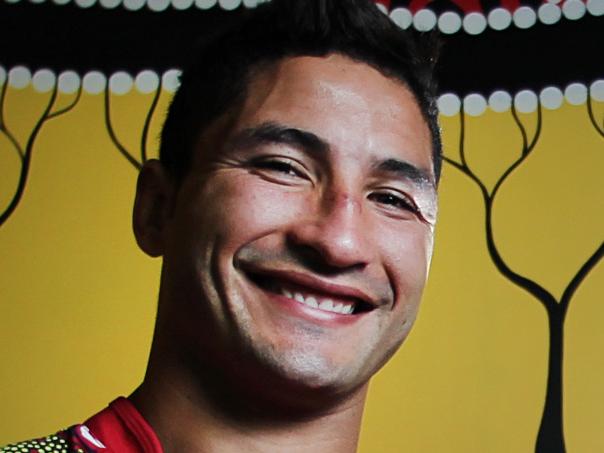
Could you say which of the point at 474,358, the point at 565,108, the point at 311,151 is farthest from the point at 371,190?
the point at 565,108

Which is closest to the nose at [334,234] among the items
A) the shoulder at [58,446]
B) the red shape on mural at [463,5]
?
the shoulder at [58,446]

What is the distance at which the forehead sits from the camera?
2.84 ft

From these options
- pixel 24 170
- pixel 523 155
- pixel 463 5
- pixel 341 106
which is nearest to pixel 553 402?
pixel 523 155

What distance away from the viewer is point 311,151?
0.86 metres

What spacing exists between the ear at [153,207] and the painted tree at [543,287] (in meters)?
0.71

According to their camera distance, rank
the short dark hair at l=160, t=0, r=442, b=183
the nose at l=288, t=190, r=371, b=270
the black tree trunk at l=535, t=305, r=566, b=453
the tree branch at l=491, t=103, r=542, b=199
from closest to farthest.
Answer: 1. the nose at l=288, t=190, r=371, b=270
2. the short dark hair at l=160, t=0, r=442, b=183
3. the black tree trunk at l=535, t=305, r=566, b=453
4. the tree branch at l=491, t=103, r=542, b=199

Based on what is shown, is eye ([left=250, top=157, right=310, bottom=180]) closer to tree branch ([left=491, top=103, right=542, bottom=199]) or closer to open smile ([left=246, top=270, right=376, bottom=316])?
open smile ([left=246, top=270, right=376, bottom=316])

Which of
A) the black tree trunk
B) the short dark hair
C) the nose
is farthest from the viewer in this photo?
the black tree trunk

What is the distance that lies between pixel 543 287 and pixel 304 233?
0.77m

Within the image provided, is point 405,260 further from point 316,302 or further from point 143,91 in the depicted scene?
point 143,91

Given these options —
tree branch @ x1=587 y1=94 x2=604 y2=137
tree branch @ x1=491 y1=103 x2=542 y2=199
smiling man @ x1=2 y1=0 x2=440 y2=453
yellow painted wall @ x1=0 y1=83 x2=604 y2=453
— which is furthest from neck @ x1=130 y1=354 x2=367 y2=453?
tree branch @ x1=587 y1=94 x2=604 y2=137

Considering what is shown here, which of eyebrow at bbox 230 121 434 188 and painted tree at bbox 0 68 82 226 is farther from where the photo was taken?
painted tree at bbox 0 68 82 226

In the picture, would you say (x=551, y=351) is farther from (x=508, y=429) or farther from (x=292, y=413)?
(x=292, y=413)

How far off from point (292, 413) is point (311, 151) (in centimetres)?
22
